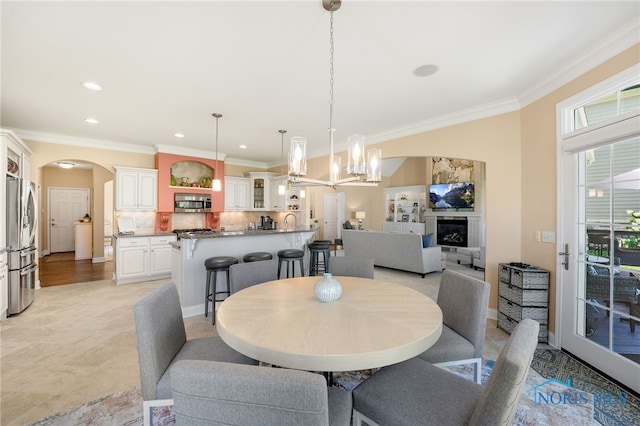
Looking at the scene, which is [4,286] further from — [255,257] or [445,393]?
[445,393]

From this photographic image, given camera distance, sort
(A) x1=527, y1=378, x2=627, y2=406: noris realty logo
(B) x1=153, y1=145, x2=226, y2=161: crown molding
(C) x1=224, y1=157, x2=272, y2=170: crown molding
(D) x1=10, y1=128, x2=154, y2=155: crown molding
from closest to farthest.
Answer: (A) x1=527, y1=378, x2=627, y2=406: noris realty logo
(D) x1=10, y1=128, x2=154, y2=155: crown molding
(B) x1=153, y1=145, x2=226, y2=161: crown molding
(C) x1=224, y1=157, x2=272, y2=170: crown molding

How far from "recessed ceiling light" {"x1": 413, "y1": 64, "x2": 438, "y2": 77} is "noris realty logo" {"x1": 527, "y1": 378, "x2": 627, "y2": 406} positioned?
2736mm

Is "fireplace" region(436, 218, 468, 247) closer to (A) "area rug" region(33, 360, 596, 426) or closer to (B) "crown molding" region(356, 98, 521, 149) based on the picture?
(B) "crown molding" region(356, 98, 521, 149)

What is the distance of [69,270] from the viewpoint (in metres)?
6.13

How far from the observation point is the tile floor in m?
2.03

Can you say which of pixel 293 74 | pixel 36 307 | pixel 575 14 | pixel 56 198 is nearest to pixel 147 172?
pixel 36 307

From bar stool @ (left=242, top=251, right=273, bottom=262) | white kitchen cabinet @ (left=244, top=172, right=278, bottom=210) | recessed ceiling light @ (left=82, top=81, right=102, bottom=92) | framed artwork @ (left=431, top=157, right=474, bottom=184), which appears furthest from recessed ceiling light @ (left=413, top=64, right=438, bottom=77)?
framed artwork @ (left=431, top=157, right=474, bottom=184)

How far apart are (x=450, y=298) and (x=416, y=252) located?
147 inches

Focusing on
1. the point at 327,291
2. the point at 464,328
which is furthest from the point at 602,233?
the point at 327,291

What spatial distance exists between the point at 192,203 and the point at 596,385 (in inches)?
257

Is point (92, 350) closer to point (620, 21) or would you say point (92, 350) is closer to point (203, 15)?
point (203, 15)

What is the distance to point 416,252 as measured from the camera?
18.5ft

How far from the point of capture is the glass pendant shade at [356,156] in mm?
2088

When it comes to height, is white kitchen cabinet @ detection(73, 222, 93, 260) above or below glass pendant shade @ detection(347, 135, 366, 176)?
below
